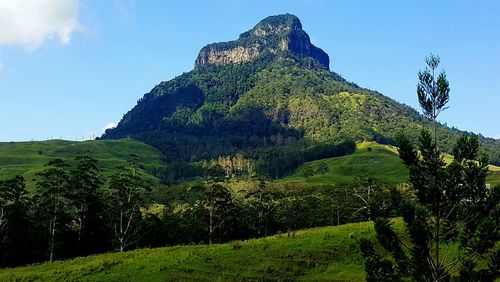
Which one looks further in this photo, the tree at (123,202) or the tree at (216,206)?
the tree at (216,206)

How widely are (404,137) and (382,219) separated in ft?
11.7

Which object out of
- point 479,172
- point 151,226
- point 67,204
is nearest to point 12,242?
point 67,204

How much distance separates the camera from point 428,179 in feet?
65.8

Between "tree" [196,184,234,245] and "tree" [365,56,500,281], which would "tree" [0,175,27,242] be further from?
"tree" [365,56,500,281]

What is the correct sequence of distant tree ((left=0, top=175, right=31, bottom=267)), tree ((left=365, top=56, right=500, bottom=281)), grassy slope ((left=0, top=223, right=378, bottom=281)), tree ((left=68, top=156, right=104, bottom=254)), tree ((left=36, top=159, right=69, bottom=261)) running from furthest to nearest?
tree ((left=68, top=156, right=104, bottom=254)), distant tree ((left=0, top=175, right=31, bottom=267)), tree ((left=36, top=159, right=69, bottom=261)), grassy slope ((left=0, top=223, right=378, bottom=281)), tree ((left=365, top=56, right=500, bottom=281))

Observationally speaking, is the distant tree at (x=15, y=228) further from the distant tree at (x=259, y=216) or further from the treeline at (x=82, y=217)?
the distant tree at (x=259, y=216)

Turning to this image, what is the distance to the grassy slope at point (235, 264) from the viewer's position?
126 feet

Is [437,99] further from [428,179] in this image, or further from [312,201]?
[312,201]

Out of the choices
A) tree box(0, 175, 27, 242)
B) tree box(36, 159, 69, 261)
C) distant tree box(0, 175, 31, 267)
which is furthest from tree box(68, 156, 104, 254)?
tree box(0, 175, 27, 242)

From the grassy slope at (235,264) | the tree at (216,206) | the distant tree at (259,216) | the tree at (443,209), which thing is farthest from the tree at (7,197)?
the tree at (443,209)

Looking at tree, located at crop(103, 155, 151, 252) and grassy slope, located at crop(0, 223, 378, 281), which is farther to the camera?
tree, located at crop(103, 155, 151, 252)

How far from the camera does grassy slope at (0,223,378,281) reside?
3844cm

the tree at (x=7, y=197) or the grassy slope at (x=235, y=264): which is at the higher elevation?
the tree at (x=7, y=197)

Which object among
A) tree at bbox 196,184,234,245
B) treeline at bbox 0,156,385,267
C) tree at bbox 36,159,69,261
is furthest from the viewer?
tree at bbox 196,184,234,245
